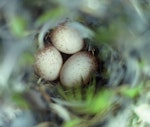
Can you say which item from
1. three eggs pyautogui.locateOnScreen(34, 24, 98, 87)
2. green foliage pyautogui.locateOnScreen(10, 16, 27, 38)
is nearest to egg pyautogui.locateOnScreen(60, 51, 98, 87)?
three eggs pyautogui.locateOnScreen(34, 24, 98, 87)

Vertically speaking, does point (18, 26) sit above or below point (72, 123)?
above

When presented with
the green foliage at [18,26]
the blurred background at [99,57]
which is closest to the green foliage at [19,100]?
the blurred background at [99,57]

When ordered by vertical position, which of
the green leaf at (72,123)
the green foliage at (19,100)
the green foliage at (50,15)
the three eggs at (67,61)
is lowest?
the green leaf at (72,123)

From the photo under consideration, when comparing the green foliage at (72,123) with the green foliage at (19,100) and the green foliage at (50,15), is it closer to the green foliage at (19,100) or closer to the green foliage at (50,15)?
the green foliage at (19,100)

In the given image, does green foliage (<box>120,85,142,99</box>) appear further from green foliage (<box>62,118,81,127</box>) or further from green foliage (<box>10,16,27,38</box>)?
green foliage (<box>10,16,27,38</box>)

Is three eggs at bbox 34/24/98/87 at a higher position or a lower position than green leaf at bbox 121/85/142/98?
higher

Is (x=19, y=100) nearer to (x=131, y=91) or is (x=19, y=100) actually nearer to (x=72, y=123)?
(x=72, y=123)

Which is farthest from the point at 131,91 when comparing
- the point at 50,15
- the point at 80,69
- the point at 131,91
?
the point at 50,15
